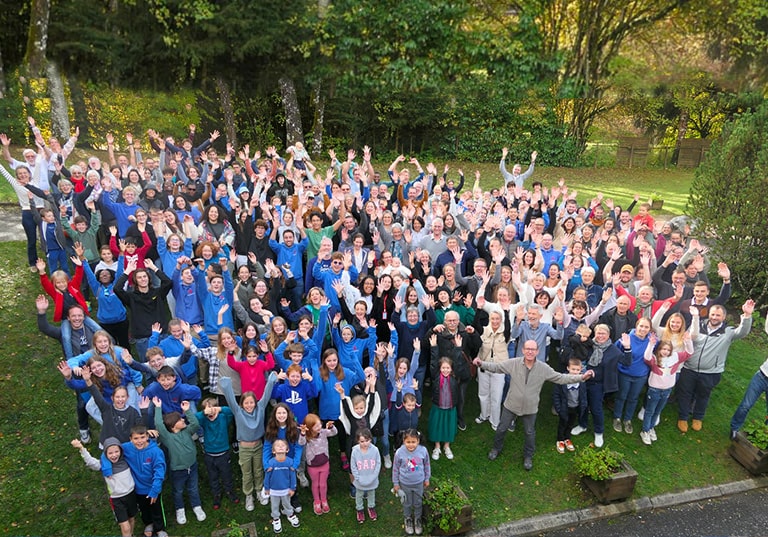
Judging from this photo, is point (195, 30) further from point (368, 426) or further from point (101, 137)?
point (368, 426)

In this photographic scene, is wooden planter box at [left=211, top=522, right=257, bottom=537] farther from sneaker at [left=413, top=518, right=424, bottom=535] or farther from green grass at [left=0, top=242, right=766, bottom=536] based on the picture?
sneaker at [left=413, top=518, right=424, bottom=535]

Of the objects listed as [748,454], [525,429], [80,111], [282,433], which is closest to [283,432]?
[282,433]

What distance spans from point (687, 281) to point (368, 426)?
18.1ft

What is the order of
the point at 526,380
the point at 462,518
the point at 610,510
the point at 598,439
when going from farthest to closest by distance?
the point at 598,439
the point at 526,380
the point at 610,510
the point at 462,518

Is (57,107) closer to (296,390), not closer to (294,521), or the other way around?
(296,390)

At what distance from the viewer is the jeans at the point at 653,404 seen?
23.2ft

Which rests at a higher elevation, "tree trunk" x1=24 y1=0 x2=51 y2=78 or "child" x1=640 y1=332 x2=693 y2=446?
"tree trunk" x1=24 y1=0 x2=51 y2=78

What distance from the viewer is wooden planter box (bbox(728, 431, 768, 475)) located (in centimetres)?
679

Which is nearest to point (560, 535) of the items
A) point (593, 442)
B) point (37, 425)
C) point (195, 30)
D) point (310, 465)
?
point (593, 442)

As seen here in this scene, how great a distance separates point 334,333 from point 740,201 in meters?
8.69

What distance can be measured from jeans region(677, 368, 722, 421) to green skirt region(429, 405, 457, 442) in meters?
3.45

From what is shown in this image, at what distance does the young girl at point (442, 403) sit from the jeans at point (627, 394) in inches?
93.1

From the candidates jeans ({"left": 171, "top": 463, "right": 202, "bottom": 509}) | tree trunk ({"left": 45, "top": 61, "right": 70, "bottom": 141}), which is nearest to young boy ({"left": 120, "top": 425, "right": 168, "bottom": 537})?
jeans ({"left": 171, "top": 463, "right": 202, "bottom": 509})

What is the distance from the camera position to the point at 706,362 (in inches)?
279
